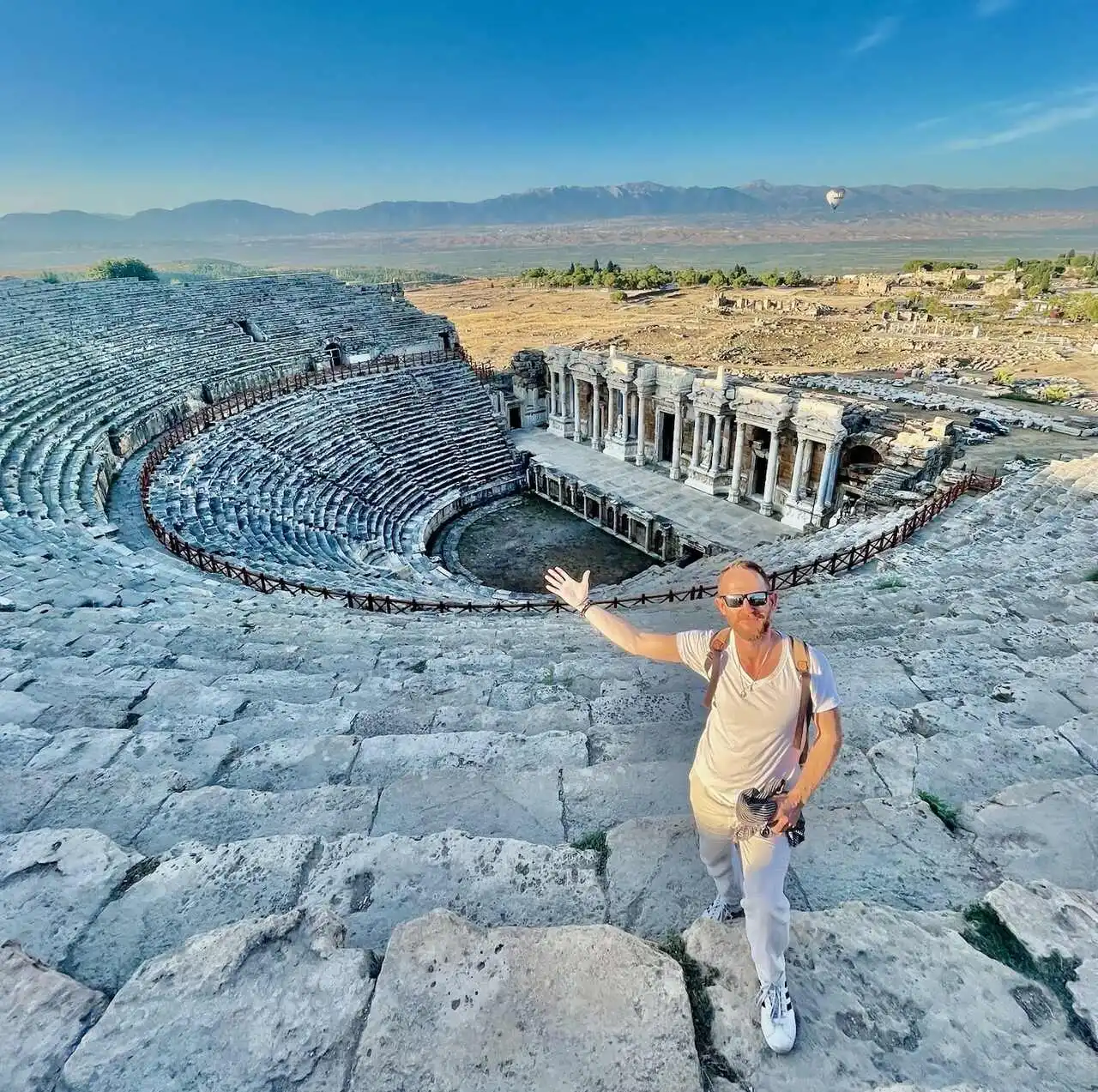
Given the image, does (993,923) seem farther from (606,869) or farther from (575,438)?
(575,438)

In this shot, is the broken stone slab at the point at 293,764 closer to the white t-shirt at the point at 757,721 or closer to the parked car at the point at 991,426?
the white t-shirt at the point at 757,721

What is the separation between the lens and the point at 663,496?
87.0 ft

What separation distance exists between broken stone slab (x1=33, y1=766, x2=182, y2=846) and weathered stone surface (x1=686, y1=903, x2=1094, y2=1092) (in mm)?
3743

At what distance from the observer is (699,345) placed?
5897 cm

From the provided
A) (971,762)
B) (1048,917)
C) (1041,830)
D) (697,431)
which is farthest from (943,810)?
(697,431)

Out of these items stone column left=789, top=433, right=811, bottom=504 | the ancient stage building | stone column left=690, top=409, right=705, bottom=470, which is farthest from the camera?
stone column left=690, top=409, right=705, bottom=470

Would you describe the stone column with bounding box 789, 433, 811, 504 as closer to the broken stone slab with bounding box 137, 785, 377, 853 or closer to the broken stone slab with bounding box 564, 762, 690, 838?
the broken stone slab with bounding box 564, 762, 690, 838

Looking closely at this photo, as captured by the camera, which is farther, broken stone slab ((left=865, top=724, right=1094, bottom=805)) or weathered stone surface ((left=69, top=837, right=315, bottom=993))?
broken stone slab ((left=865, top=724, right=1094, bottom=805))

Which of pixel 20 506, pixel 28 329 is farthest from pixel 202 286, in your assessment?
pixel 20 506

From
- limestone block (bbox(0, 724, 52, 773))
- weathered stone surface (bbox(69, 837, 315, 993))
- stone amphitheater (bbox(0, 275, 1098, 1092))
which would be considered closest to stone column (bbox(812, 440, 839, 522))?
stone amphitheater (bbox(0, 275, 1098, 1092))

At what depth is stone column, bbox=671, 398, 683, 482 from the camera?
27297mm

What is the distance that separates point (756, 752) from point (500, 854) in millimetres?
1632

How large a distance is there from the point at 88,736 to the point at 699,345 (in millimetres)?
59664

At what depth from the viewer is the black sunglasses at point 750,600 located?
300 cm
